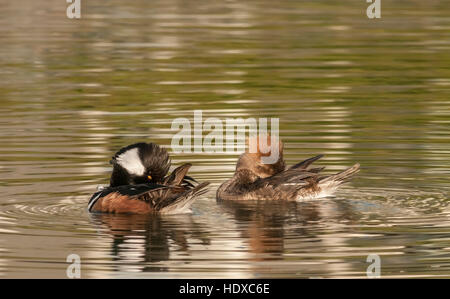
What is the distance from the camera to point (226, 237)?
484 inches

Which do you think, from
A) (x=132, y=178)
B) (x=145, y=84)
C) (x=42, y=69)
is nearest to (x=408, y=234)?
(x=132, y=178)

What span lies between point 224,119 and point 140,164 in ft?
15.8

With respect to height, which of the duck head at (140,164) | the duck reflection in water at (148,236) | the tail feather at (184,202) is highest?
the duck head at (140,164)

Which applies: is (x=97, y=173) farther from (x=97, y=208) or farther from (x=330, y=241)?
(x=330, y=241)

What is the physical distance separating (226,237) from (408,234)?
167 cm

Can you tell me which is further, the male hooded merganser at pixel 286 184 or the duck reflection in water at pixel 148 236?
the male hooded merganser at pixel 286 184
